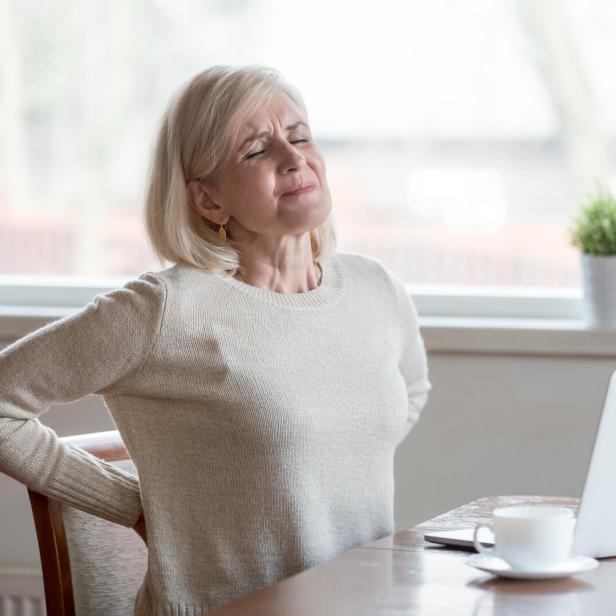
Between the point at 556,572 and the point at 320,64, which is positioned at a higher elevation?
the point at 320,64

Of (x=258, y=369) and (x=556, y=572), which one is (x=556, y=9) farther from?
(x=556, y=572)

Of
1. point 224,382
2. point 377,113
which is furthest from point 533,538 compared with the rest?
point 377,113

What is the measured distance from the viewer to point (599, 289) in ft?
8.24

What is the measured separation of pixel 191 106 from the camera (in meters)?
1.83

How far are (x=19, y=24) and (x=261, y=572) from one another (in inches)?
69.3

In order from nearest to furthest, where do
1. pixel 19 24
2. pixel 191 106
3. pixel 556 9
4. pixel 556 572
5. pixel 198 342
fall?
pixel 556 572, pixel 198 342, pixel 191 106, pixel 556 9, pixel 19 24

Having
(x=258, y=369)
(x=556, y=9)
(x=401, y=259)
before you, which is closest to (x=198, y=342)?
(x=258, y=369)

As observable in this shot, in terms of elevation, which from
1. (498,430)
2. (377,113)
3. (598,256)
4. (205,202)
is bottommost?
(498,430)

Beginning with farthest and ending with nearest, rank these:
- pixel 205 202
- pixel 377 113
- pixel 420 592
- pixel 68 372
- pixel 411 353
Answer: pixel 377 113
pixel 411 353
pixel 205 202
pixel 68 372
pixel 420 592

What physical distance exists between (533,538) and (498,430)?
4.15 ft

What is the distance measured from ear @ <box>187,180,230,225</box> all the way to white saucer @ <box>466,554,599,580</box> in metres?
0.73

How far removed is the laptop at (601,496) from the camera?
1.38 m

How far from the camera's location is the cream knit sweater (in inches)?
65.2

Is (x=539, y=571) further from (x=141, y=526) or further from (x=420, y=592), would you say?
(x=141, y=526)
